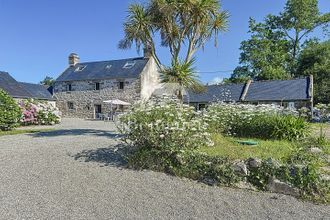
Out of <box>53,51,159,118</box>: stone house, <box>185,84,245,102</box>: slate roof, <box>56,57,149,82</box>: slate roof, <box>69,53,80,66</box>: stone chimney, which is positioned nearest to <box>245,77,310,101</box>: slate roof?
<box>185,84,245,102</box>: slate roof

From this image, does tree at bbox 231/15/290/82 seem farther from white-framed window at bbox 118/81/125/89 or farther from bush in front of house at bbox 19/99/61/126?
bush in front of house at bbox 19/99/61/126

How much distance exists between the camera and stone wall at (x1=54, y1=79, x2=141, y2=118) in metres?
27.2

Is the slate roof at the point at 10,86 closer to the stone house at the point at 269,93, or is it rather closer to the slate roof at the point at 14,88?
the slate roof at the point at 14,88

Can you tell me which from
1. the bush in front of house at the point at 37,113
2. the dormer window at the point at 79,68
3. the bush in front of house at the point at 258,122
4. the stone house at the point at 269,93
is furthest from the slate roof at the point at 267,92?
the bush in front of house at the point at 258,122


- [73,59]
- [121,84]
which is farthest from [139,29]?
[73,59]

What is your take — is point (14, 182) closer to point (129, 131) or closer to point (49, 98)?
point (129, 131)

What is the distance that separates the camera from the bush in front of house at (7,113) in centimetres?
1324

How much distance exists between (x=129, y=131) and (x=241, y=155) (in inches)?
96.2

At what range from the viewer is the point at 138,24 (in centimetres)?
1073

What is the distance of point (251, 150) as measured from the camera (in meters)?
5.95

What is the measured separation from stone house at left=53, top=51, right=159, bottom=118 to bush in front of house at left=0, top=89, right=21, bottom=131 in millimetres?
13343

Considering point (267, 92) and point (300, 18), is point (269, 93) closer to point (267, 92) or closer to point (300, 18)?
point (267, 92)

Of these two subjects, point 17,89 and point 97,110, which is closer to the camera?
point 17,89

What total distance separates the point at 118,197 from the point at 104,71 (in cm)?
2640
